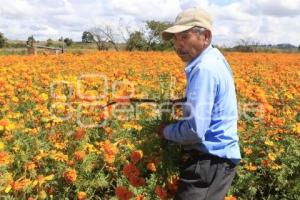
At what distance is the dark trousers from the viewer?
305 cm

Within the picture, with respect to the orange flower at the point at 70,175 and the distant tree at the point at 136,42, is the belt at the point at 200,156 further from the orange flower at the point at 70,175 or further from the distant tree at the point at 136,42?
the distant tree at the point at 136,42

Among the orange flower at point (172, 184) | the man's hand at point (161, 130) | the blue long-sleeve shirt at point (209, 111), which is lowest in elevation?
the orange flower at point (172, 184)

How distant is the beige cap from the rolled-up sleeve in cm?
26

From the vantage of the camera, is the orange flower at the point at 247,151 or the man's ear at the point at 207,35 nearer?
the man's ear at the point at 207,35

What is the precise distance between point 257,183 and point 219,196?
7.70 feet

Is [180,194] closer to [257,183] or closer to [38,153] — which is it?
[38,153]

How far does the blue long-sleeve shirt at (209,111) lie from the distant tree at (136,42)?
30811 millimetres

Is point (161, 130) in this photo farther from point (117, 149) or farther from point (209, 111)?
point (117, 149)

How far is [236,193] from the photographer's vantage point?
510cm

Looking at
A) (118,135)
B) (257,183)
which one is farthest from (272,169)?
(118,135)

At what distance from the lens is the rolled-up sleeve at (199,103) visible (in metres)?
2.83

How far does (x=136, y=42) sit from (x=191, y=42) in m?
31.0

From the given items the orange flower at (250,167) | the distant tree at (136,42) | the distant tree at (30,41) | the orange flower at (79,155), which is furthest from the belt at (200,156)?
the distant tree at (136,42)

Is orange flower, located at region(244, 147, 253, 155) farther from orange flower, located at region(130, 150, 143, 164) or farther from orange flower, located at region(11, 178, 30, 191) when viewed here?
orange flower, located at region(11, 178, 30, 191)
